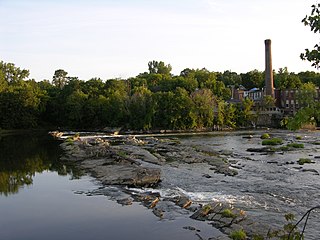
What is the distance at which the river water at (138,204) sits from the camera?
19547 millimetres

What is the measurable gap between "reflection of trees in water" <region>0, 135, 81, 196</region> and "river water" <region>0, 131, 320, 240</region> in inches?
4.0

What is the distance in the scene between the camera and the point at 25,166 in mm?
42094

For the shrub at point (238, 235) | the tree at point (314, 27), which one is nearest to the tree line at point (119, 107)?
the shrub at point (238, 235)

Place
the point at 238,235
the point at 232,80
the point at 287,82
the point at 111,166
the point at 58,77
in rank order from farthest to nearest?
the point at 58,77 < the point at 232,80 < the point at 287,82 < the point at 111,166 < the point at 238,235

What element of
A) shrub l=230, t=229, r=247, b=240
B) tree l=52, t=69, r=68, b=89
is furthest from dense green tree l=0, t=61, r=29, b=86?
shrub l=230, t=229, r=247, b=240

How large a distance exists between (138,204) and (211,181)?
27.2 ft

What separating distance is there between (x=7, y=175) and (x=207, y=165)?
19429mm

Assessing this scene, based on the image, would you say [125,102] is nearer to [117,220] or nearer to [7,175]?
[7,175]

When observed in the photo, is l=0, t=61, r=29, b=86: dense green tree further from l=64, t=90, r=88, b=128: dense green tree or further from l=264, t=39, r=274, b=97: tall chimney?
l=264, t=39, r=274, b=97: tall chimney

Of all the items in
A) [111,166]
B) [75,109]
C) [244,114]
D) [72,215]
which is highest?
[75,109]

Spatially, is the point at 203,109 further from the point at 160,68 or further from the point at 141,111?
the point at 160,68

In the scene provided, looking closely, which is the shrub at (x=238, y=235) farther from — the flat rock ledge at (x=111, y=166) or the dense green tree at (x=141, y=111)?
the dense green tree at (x=141, y=111)

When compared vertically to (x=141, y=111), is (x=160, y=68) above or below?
above

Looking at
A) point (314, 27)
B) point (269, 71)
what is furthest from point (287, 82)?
point (314, 27)
